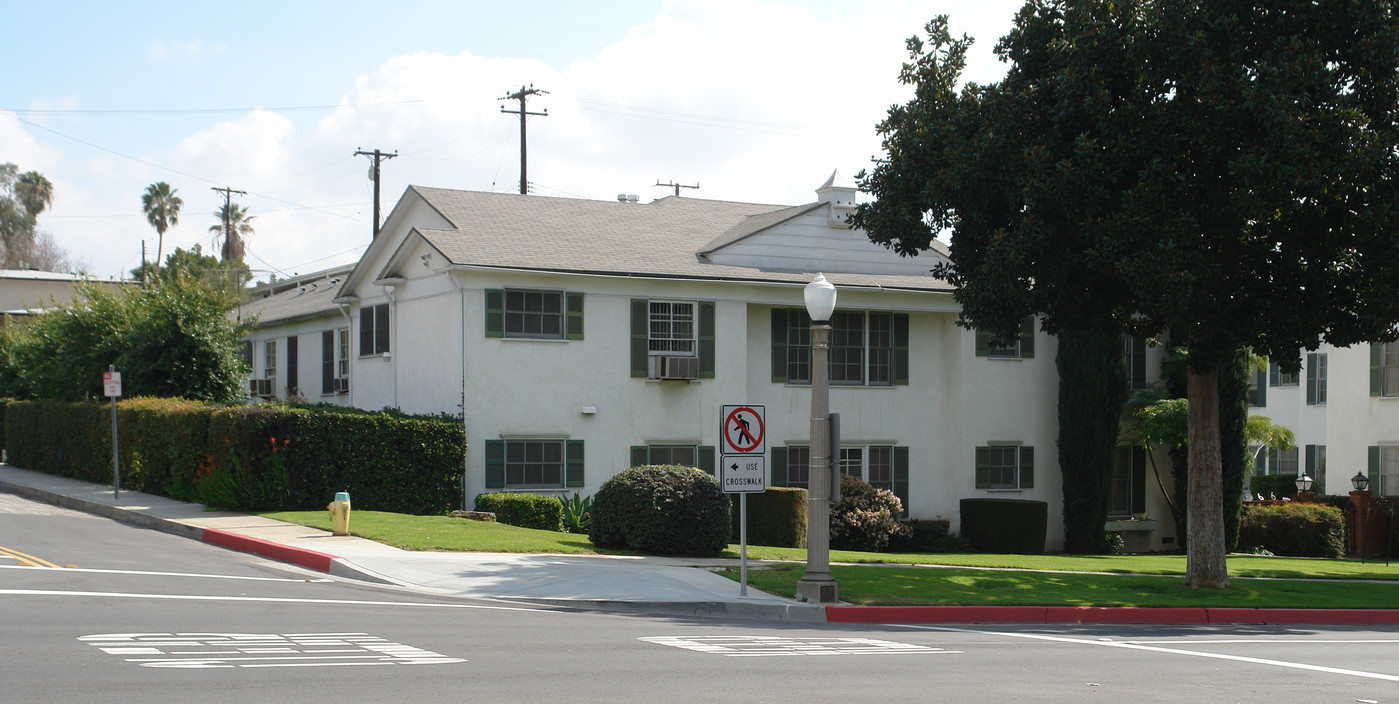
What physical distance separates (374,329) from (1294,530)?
2297cm

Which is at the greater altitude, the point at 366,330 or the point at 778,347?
the point at 366,330

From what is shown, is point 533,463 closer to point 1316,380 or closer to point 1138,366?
point 1138,366

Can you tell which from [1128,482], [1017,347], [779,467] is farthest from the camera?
[1128,482]

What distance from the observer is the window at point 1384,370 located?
3058cm

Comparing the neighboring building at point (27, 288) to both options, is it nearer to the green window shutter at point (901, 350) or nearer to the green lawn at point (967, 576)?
the green lawn at point (967, 576)

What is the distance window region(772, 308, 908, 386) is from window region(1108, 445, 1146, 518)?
6.76 meters

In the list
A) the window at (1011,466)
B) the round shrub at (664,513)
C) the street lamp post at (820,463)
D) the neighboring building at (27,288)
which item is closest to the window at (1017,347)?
the window at (1011,466)

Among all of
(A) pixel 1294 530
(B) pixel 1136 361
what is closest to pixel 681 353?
(B) pixel 1136 361

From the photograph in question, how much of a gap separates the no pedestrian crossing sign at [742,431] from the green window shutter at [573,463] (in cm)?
1044

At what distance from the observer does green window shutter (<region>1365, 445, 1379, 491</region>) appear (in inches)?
1222

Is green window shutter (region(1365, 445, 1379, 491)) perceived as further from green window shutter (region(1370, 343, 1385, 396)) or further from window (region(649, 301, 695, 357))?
window (region(649, 301, 695, 357))

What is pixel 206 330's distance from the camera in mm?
27234

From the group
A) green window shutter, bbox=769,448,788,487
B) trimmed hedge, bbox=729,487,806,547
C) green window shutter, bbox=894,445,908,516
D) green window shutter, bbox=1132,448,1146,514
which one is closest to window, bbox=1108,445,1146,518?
green window shutter, bbox=1132,448,1146,514

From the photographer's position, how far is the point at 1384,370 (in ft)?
101
